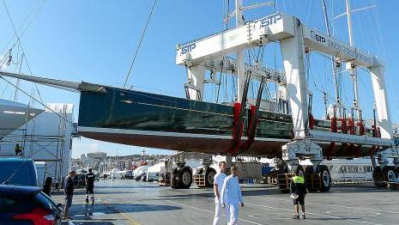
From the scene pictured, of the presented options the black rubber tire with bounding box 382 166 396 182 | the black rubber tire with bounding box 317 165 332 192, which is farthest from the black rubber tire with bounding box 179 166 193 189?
the black rubber tire with bounding box 382 166 396 182

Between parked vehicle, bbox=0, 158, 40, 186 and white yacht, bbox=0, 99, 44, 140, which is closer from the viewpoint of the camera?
parked vehicle, bbox=0, 158, 40, 186

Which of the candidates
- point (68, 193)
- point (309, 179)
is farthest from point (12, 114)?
point (309, 179)

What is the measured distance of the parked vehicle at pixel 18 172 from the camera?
9.55m

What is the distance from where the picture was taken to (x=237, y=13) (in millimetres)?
26297

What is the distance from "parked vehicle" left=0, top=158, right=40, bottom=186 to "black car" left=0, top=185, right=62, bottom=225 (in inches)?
185

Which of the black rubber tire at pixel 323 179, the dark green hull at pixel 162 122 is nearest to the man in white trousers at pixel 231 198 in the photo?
the dark green hull at pixel 162 122

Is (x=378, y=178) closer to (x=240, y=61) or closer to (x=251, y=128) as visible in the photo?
(x=251, y=128)

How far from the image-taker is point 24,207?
4.96m

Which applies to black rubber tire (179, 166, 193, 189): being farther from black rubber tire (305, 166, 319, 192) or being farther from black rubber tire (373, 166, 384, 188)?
black rubber tire (373, 166, 384, 188)

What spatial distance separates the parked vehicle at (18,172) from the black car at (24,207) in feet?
15.4

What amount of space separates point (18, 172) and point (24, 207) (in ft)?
17.3

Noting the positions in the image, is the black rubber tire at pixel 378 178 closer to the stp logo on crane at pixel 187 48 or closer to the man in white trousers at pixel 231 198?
the stp logo on crane at pixel 187 48

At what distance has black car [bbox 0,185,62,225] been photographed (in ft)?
15.8

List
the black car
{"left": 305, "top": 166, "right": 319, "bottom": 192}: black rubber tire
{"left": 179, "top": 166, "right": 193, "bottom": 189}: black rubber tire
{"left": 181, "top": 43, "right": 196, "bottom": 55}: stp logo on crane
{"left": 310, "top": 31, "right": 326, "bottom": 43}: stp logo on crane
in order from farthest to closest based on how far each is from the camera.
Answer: {"left": 179, "top": 166, "right": 193, "bottom": 189}: black rubber tire, {"left": 181, "top": 43, "right": 196, "bottom": 55}: stp logo on crane, {"left": 310, "top": 31, "right": 326, "bottom": 43}: stp logo on crane, {"left": 305, "top": 166, "right": 319, "bottom": 192}: black rubber tire, the black car
